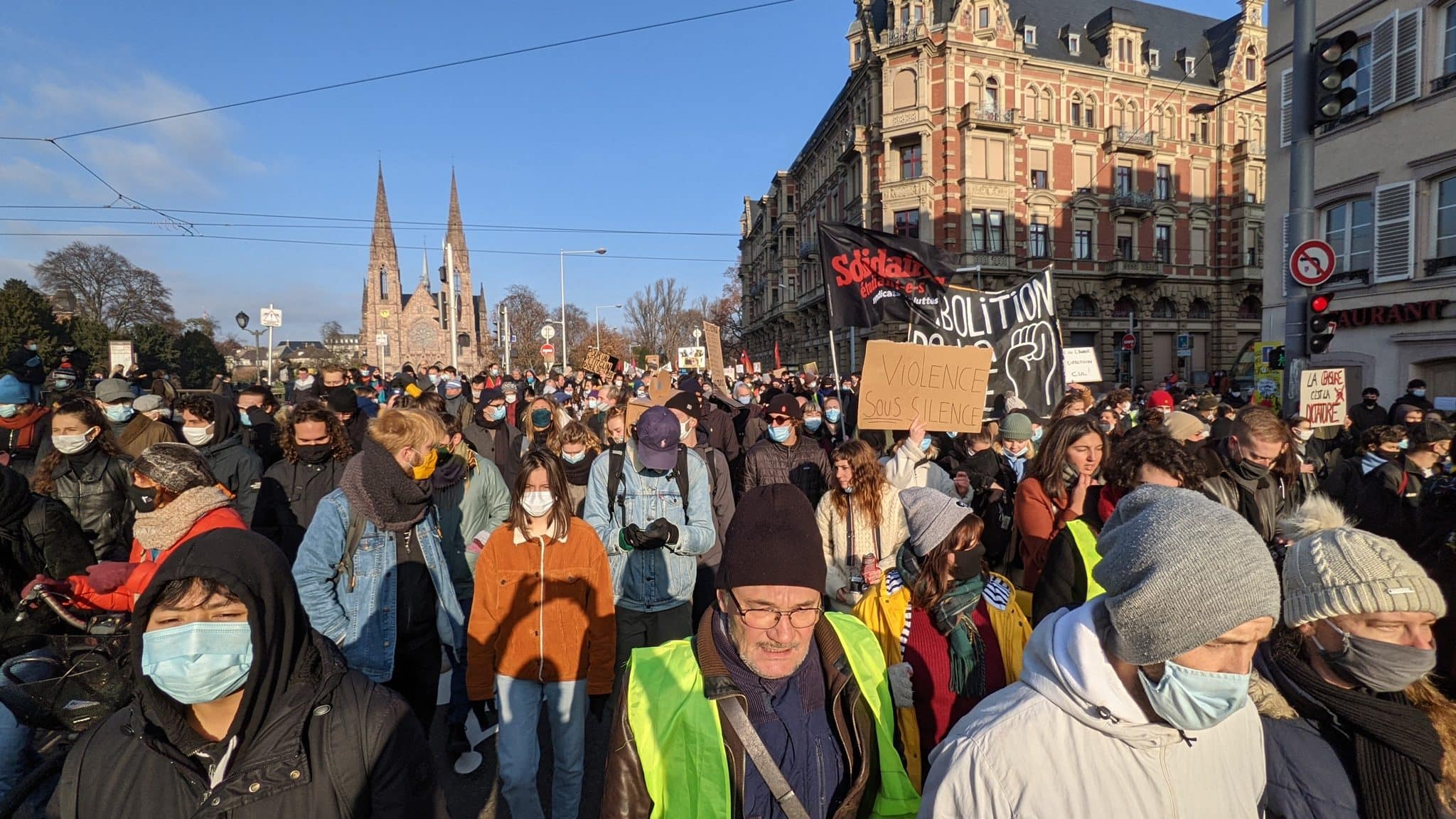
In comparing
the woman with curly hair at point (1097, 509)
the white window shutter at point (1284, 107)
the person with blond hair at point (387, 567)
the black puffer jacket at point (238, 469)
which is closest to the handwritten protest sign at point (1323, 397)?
the woman with curly hair at point (1097, 509)

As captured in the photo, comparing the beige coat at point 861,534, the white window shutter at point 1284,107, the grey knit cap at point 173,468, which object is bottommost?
the beige coat at point 861,534

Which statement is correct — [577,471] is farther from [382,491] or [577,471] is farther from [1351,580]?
[1351,580]

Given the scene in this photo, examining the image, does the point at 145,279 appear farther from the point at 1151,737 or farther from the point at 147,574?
the point at 1151,737

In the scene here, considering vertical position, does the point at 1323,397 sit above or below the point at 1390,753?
above

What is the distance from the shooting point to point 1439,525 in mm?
3289

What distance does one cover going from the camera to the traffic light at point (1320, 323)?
23.6 ft

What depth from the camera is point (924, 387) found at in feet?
19.5

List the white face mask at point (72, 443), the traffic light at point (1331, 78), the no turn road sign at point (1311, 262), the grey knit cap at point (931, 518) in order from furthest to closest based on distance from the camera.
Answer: the no turn road sign at point (1311, 262)
the traffic light at point (1331, 78)
the white face mask at point (72, 443)
the grey knit cap at point (931, 518)

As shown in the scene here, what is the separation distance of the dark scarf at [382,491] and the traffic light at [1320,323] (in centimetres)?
860

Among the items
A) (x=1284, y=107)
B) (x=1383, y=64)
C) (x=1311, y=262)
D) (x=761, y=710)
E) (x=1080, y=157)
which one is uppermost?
(x=1080, y=157)

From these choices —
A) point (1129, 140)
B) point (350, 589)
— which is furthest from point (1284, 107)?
point (350, 589)

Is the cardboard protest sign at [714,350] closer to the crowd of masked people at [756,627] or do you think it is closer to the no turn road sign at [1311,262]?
the crowd of masked people at [756,627]

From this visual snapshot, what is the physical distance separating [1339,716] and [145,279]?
204ft

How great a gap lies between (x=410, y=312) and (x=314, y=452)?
286 feet
